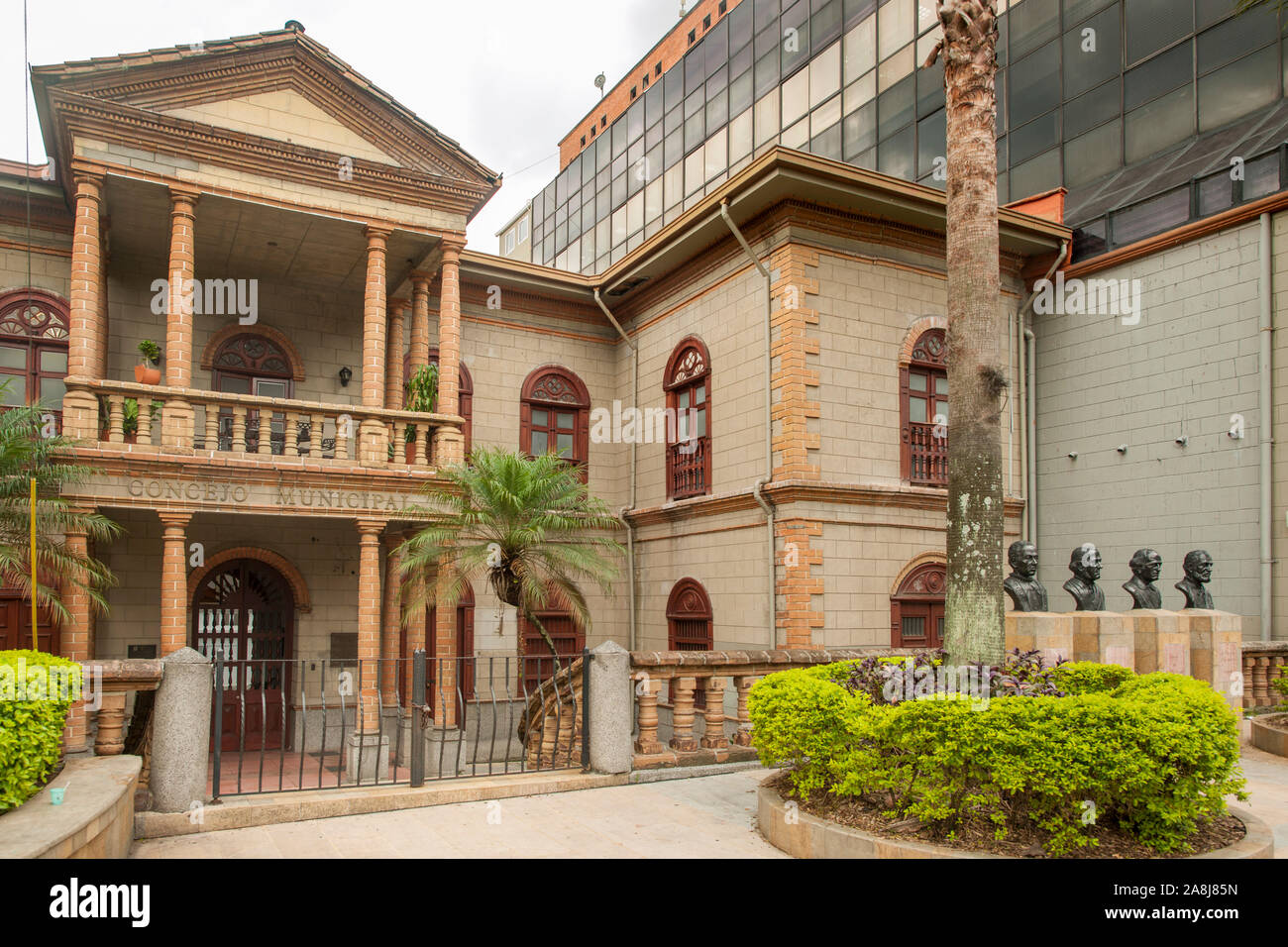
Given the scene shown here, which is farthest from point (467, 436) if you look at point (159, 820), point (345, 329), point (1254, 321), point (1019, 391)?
point (1254, 321)

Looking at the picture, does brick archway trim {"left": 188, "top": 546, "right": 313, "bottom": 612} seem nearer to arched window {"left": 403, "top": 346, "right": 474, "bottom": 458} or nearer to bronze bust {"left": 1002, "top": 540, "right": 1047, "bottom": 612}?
arched window {"left": 403, "top": 346, "right": 474, "bottom": 458}

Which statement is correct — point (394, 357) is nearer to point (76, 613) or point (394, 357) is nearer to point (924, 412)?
point (76, 613)

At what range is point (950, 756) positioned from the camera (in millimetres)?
6000

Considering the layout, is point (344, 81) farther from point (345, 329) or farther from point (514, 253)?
point (514, 253)

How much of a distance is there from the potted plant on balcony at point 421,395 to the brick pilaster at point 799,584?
6.21 metres

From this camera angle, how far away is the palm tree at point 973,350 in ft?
25.1

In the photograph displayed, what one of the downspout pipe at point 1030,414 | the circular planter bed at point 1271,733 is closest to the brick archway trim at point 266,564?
the downspout pipe at point 1030,414

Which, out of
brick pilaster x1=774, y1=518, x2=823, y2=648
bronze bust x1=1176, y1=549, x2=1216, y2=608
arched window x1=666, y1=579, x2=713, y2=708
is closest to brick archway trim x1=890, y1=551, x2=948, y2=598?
brick pilaster x1=774, y1=518, x2=823, y2=648

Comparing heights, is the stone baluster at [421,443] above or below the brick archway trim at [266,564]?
above

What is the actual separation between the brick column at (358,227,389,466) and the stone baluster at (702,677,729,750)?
24.7 ft

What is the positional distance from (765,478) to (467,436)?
640cm

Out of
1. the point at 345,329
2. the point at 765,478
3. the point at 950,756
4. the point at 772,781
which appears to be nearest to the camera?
the point at 950,756

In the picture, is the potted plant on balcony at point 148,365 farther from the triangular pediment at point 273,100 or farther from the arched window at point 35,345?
the triangular pediment at point 273,100

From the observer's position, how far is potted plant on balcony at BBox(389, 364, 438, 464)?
15.9 metres
